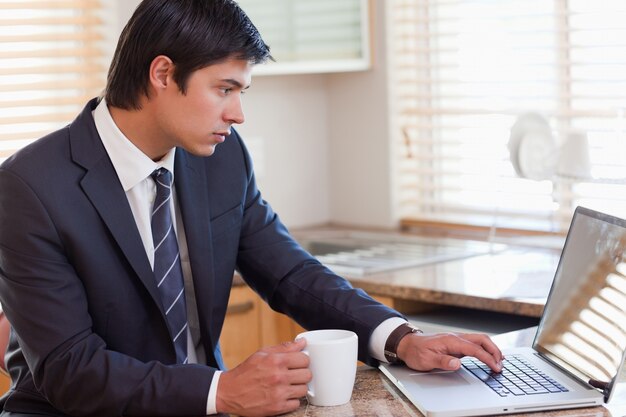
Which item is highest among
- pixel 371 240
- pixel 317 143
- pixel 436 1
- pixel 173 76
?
pixel 436 1

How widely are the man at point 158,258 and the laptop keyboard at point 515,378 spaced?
0.03m

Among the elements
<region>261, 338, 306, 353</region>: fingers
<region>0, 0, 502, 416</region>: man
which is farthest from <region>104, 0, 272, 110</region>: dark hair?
<region>261, 338, 306, 353</region>: fingers

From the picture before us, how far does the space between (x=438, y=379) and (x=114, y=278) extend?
571 mm

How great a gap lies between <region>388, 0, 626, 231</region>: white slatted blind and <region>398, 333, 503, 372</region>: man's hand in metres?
1.13

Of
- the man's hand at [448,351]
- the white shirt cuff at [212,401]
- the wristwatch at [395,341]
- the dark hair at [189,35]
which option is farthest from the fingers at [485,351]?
the dark hair at [189,35]

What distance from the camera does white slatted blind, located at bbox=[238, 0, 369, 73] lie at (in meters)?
3.04

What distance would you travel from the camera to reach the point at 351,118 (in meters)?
3.45

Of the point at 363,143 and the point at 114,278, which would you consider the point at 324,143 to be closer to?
the point at 363,143

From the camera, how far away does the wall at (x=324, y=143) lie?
3.34 m

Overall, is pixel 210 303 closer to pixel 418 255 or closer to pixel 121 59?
pixel 121 59

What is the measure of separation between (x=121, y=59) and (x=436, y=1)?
1.68 meters

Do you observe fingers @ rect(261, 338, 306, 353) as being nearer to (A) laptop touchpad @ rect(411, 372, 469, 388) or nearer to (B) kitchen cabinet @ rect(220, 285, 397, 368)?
(A) laptop touchpad @ rect(411, 372, 469, 388)

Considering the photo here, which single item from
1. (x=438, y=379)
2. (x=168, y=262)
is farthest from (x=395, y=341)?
(x=168, y=262)

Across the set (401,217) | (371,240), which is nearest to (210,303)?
(371,240)
